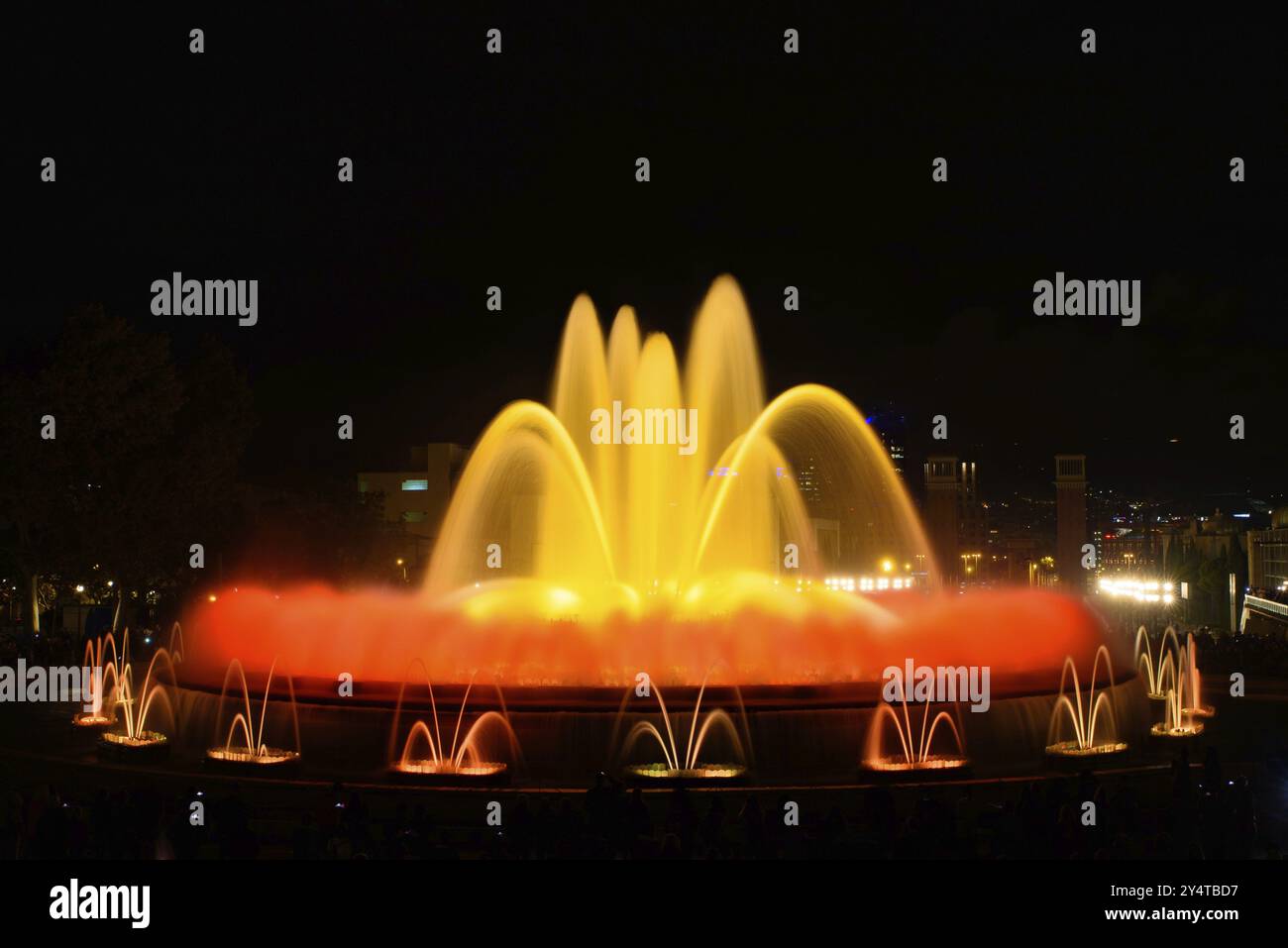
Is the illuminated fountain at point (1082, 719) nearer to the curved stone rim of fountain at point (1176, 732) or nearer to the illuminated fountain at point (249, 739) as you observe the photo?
the curved stone rim of fountain at point (1176, 732)

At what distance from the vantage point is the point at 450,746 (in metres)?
18.2

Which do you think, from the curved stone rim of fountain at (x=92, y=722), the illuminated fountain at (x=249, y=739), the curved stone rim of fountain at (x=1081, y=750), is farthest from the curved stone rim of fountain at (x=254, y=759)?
the curved stone rim of fountain at (x=1081, y=750)

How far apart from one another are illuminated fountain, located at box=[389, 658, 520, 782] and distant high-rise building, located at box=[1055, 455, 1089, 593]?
487ft

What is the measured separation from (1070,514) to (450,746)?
169848 mm

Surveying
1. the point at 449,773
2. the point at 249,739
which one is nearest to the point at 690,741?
the point at 449,773

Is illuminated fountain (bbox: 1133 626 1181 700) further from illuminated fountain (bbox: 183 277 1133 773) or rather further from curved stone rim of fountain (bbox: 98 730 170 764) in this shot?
curved stone rim of fountain (bbox: 98 730 170 764)

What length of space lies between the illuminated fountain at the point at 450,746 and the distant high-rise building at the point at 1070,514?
487 ft

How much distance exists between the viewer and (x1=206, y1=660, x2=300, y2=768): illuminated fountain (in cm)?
1838

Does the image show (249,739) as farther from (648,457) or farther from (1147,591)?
(1147,591)

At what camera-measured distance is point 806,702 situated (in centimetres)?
1845

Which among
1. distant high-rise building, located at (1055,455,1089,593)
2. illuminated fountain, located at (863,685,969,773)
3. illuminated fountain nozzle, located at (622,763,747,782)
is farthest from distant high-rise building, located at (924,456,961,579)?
illuminated fountain nozzle, located at (622,763,747,782)
